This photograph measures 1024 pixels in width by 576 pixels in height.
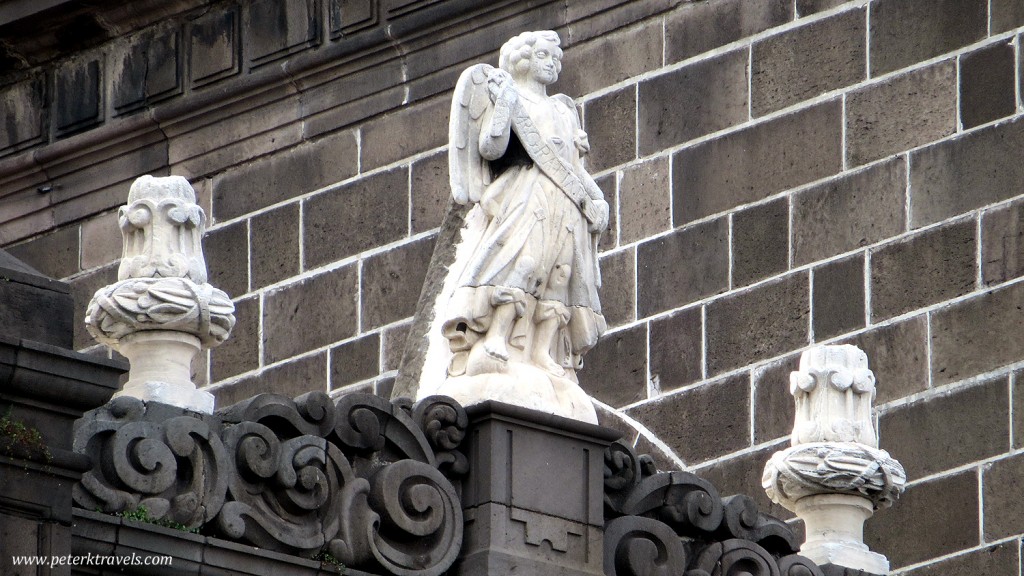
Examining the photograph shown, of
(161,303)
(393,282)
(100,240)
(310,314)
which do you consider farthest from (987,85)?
(100,240)

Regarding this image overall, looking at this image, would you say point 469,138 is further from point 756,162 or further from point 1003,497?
point 756,162

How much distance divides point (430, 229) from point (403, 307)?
0.63 metres

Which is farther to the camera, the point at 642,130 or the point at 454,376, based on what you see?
the point at 642,130

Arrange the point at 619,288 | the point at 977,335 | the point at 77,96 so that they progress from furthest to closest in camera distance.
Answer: the point at 77,96 → the point at 619,288 → the point at 977,335

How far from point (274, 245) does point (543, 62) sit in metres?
8.51

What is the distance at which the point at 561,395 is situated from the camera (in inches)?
700

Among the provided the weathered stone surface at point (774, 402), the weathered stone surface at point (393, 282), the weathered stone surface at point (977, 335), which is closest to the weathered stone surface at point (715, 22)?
the weathered stone surface at point (393, 282)

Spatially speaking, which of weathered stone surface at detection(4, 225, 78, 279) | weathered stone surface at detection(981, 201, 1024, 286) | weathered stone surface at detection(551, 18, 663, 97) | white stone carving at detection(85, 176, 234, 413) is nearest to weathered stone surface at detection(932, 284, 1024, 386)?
weathered stone surface at detection(981, 201, 1024, 286)

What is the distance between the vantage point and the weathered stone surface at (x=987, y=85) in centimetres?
2300

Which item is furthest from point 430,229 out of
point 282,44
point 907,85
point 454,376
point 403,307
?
point 454,376

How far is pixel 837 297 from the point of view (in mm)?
23359

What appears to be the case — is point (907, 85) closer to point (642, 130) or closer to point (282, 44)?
point (642, 130)

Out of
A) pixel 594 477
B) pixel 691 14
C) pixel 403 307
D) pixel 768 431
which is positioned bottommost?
pixel 594 477

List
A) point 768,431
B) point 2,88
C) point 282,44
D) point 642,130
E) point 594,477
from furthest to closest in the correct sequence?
point 2,88
point 282,44
point 642,130
point 768,431
point 594,477
